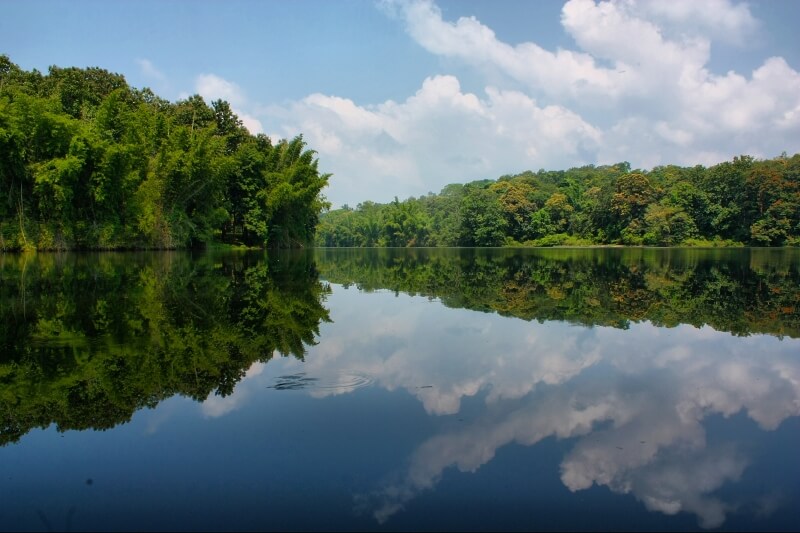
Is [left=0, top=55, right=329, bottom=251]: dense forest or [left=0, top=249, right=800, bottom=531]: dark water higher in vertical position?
[left=0, top=55, right=329, bottom=251]: dense forest

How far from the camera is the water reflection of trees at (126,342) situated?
14.4 feet

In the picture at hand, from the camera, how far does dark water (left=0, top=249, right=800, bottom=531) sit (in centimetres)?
279

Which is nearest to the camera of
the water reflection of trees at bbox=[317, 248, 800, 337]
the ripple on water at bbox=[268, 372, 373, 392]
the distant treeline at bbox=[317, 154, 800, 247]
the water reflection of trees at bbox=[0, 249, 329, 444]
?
the water reflection of trees at bbox=[0, 249, 329, 444]

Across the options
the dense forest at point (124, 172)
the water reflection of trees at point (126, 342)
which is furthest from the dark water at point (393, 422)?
the dense forest at point (124, 172)

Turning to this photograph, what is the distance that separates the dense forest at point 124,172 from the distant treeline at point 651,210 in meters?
19.6

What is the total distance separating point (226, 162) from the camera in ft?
110

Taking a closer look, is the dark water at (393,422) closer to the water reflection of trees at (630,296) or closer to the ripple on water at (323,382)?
the ripple on water at (323,382)

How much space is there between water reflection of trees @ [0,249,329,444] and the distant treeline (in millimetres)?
52640

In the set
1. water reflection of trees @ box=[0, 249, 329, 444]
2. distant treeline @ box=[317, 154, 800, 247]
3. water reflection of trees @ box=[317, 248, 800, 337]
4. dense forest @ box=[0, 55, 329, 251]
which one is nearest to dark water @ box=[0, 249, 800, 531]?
water reflection of trees @ box=[0, 249, 329, 444]

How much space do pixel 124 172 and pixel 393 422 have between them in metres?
28.6

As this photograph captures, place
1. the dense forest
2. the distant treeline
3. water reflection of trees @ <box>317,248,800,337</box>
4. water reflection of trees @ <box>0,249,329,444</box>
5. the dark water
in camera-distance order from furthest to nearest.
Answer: the distant treeline
the dense forest
water reflection of trees @ <box>317,248,800,337</box>
water reflection of trees @ <box>0,249,329,444</box>
the dark water

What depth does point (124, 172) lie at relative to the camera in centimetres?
2767

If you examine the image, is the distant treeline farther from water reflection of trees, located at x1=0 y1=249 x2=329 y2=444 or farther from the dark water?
the dark water

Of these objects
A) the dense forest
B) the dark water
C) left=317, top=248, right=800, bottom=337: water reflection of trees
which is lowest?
the dark water
